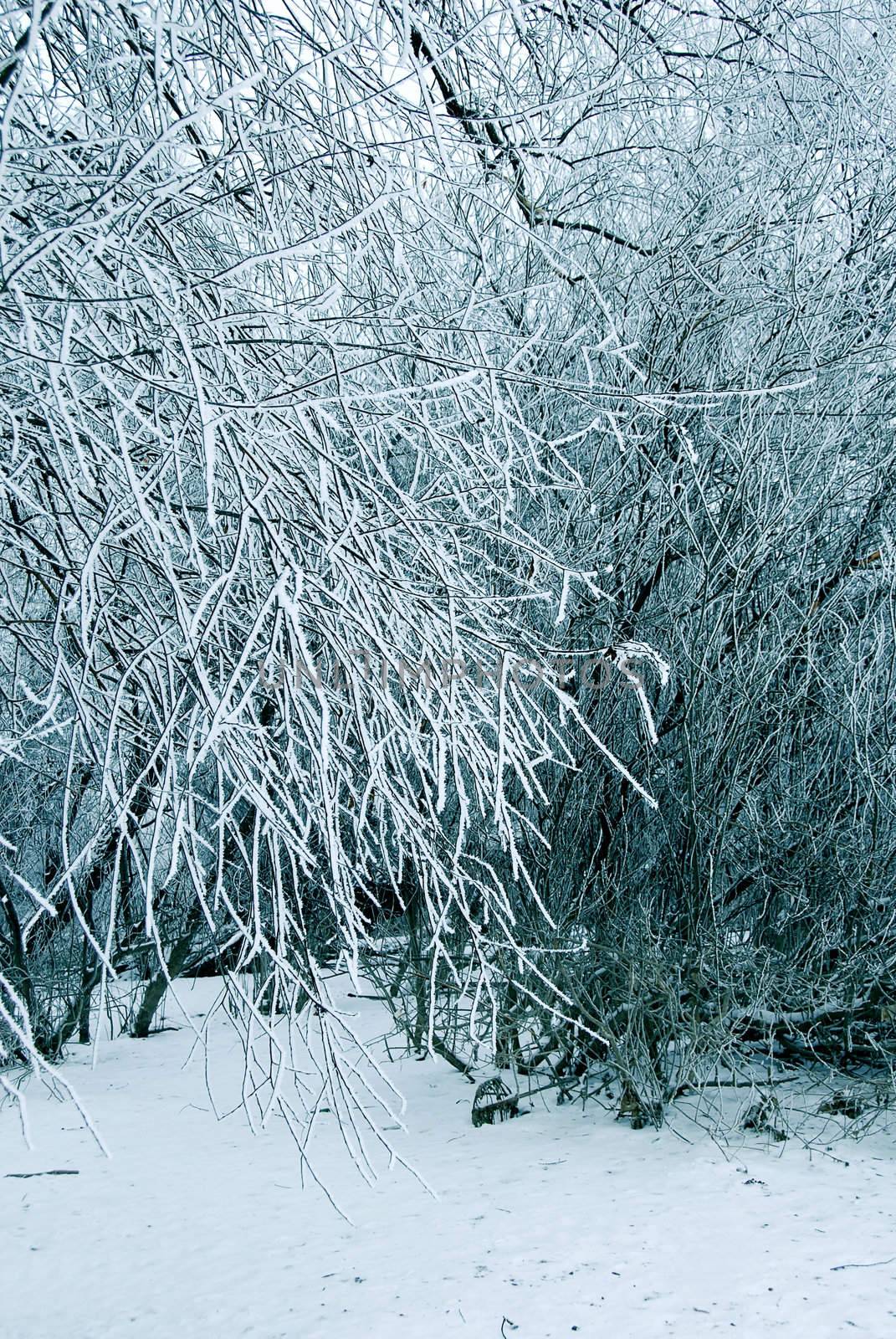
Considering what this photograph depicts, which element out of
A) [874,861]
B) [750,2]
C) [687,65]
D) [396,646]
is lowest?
[874,861]

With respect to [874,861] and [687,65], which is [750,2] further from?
[874,861]

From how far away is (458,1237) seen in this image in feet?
13.4

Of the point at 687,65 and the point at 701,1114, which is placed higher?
the point at 687,65

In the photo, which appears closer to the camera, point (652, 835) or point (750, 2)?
point (750, 2)

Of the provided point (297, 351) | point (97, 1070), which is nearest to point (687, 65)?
point (297, 351)

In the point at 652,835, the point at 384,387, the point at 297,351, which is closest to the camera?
the point at 297,351

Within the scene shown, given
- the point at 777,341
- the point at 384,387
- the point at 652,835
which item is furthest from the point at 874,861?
the point at 384,387

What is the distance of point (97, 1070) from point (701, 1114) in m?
3.88

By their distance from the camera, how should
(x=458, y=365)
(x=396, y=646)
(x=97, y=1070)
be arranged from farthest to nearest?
1. (x=97, y=1070)
2. (x=396, y=646)
3. (x=458, y=365)

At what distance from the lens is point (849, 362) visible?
4.59 metres

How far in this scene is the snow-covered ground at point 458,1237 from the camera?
350 cm

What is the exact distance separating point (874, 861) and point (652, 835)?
1.05 metres

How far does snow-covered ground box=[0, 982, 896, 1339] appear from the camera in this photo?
3.50 metres

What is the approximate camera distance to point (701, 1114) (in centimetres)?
506
